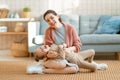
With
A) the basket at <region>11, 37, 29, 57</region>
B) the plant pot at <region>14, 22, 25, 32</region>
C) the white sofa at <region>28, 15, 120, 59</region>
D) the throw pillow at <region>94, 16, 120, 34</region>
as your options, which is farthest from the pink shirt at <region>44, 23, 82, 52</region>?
the plant pot at <region>14, 22, 25, 32</region>

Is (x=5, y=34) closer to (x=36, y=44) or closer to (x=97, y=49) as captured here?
(x=36, y=44)

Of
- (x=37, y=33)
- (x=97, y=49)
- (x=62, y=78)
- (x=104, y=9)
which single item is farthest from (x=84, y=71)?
(x=104, y=9)

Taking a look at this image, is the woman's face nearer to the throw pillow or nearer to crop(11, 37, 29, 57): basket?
the throw pillow

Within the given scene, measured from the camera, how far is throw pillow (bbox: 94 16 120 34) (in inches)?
156

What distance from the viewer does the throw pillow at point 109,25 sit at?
3.96m

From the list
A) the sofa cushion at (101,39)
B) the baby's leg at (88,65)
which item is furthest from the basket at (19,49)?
the baby's leg at (88,65)

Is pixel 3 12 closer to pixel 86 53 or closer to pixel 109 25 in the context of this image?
pixel 109 25

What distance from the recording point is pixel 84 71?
2529 millimetres

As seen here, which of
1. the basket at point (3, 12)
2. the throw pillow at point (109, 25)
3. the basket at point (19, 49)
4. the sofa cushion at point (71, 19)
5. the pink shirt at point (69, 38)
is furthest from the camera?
the basket at point (3, 12)

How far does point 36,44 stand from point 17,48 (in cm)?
58

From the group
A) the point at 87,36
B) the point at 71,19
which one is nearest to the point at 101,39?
the point at 87,36

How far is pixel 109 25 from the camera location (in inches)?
159

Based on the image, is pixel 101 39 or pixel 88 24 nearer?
pixel 101 39

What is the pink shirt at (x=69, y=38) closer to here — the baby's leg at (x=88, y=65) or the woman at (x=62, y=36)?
the woman at (x=62, y=36)
